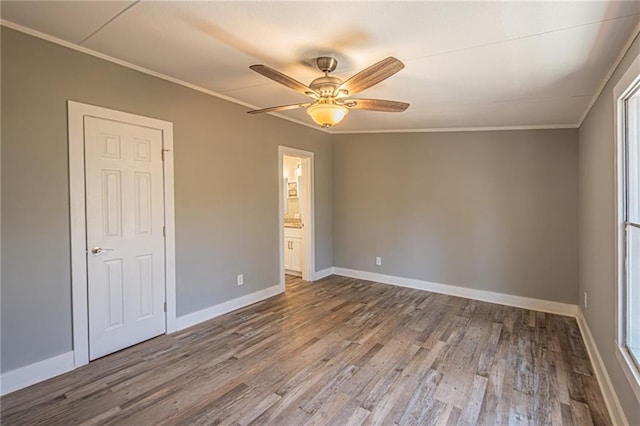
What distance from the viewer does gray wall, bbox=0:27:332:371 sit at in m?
2.30

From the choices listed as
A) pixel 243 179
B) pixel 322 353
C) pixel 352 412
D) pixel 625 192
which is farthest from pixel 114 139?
pixel 625 192

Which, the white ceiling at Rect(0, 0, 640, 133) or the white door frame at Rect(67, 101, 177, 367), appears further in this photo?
the white door frame at Rect(67, 101, 177, 367)

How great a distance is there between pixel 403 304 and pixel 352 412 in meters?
2.30

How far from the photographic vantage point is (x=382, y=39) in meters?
2.14

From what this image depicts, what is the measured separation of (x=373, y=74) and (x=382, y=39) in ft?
0.90

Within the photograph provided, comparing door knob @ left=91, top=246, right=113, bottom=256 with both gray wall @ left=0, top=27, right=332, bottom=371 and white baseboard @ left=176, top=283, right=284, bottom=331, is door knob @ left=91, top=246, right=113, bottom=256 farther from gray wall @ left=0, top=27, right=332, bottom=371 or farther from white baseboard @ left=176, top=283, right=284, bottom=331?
white baseboard @ left=176, top=283, right=284, bottom=331

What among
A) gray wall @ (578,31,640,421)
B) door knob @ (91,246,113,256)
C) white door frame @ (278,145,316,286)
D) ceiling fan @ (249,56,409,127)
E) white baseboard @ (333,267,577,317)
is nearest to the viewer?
gray wall @ (578,31,640,421)

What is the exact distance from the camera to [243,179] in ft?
13.3

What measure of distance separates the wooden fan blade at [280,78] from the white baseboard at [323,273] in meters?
3.55

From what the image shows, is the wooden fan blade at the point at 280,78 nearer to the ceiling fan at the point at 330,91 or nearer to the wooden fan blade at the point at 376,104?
the ceiling fan at the point at 330,91

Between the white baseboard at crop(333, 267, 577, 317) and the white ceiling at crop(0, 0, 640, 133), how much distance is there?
7.89 feet

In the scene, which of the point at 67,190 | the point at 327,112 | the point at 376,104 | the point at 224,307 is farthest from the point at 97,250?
the point at 376,104

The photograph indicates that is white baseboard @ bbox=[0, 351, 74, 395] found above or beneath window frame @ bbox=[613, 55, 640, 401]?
beneath

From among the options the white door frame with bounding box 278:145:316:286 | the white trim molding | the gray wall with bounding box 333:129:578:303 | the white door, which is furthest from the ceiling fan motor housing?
the gray wall with bounding box 333:129:578:303
